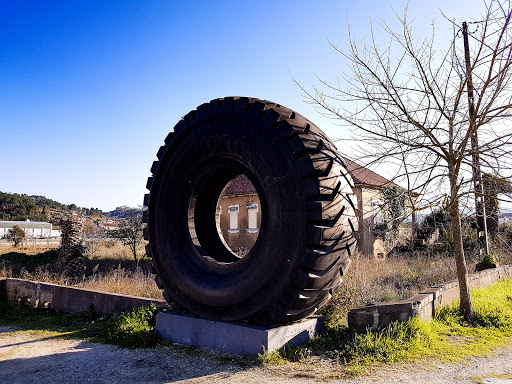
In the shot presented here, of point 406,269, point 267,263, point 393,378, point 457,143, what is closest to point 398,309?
point 393,378

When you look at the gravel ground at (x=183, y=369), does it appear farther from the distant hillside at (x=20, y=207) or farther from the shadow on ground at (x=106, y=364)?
the distant hillside at (x=20, y=207)

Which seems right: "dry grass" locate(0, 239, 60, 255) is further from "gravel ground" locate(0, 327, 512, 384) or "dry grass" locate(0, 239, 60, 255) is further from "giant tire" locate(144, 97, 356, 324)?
"giant tire" locate(144, 97, 356, 324)

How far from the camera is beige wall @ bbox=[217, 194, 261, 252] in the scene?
64.7ft

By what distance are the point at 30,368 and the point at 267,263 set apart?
2.46m

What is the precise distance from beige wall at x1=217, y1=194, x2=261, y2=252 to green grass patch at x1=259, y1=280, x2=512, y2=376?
1503 centimetres

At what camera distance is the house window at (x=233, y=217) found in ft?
67.1

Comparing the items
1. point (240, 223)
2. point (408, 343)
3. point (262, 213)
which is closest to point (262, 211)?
point (262, 213)

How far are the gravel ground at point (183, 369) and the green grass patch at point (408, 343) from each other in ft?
0.50

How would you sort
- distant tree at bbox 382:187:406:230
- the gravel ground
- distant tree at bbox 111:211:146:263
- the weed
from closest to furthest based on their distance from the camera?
1. the gravel ground
2. the weed
3. distant tree at bbox 382:187:406:230
4. distant tree at bbox 111:211:146:263

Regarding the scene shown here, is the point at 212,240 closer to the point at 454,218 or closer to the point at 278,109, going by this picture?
the point at 278,109

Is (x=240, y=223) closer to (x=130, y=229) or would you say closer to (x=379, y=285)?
(x=130, y=229)

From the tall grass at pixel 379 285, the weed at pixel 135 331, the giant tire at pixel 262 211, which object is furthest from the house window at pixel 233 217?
A: the giant tire at pixel 262 211

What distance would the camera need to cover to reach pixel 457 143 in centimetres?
487

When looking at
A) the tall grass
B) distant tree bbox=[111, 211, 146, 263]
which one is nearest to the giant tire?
the tall grass
